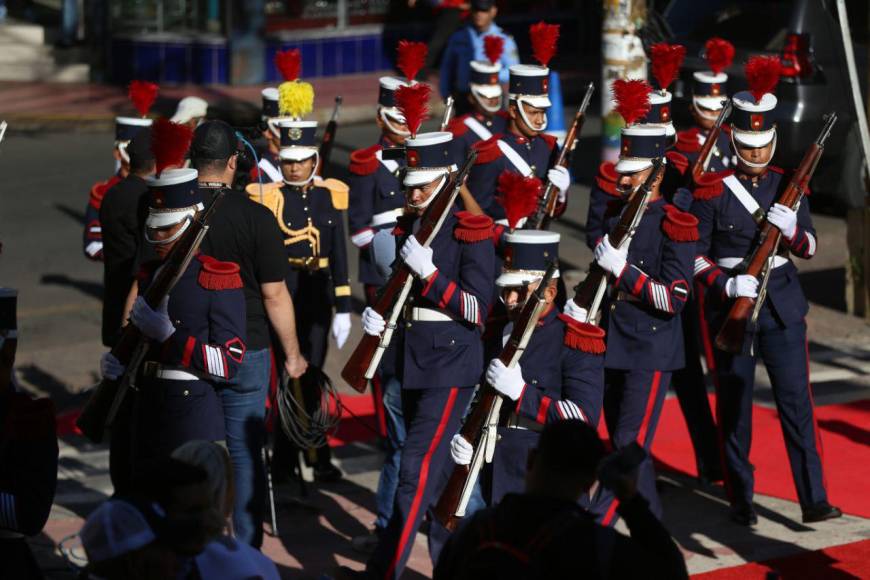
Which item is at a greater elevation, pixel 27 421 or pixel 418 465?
pixel 27 421

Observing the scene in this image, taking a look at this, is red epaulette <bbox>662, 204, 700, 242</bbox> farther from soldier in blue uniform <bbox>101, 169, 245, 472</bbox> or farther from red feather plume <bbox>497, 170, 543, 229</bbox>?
soldier in blue uniform <bbox>101, 169, 245, 472</bbox>

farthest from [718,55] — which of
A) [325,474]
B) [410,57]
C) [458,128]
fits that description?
[325,474]

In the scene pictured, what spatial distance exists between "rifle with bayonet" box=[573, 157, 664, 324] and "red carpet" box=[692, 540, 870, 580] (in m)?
1.27

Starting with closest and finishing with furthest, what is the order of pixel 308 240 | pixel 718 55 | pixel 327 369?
pixel 308 240 < pixel 718 55 < pixel 327 369

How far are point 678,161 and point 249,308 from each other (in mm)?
3061

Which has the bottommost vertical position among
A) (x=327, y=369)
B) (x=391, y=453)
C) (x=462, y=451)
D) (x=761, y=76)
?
(x=327, y=369)

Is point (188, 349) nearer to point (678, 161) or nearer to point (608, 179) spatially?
point (608, 179)

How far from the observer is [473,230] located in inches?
276

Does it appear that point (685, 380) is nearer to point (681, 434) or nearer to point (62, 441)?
point (681, 434)

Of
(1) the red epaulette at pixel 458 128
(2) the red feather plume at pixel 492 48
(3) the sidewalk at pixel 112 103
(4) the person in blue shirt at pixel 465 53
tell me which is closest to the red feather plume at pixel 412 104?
(1) the red epaulette at pixel 458 128

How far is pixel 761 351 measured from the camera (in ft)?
26.2

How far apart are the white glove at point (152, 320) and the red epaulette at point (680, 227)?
2321mm

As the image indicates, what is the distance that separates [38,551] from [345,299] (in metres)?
2.18

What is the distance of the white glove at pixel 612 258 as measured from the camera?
729 centimetres
